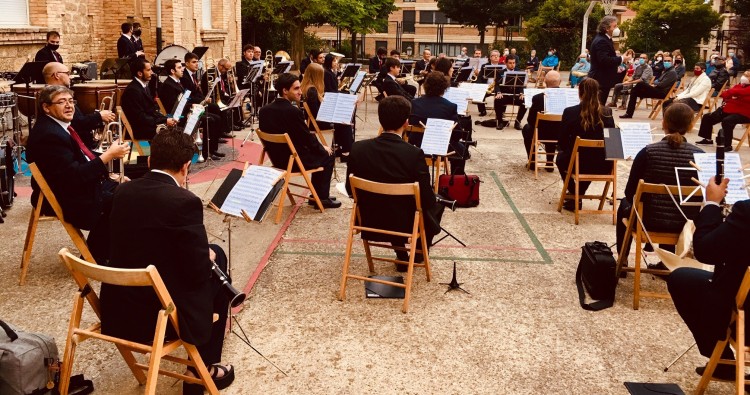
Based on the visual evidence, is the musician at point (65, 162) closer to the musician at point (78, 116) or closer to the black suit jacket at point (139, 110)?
the musician at point (78, 116)

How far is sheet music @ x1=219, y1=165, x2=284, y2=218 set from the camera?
4613mm

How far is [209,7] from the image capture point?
22547mm

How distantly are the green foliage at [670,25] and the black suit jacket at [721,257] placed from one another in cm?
4683

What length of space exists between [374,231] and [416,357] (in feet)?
3.86

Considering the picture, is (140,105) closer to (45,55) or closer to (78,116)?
(78,116)

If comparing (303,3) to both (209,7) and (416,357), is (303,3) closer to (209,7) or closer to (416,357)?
(209,7)

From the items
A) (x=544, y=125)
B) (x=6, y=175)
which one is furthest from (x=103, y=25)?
(x=544, y=125)

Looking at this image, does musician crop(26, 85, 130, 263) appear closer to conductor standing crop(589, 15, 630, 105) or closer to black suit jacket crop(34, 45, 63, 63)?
conductor standing crop(589, 15, 630, 105)

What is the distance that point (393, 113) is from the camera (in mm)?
5570

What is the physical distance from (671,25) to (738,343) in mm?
49131

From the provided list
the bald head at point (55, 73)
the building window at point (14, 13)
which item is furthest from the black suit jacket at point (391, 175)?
the building window at point (14, 13)

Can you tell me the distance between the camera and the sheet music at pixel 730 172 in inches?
181

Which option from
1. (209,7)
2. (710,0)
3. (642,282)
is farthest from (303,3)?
(710,0)

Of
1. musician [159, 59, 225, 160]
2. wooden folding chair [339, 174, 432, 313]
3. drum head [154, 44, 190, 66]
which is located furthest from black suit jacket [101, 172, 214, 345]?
drum head [154, 44, 190, 66]
